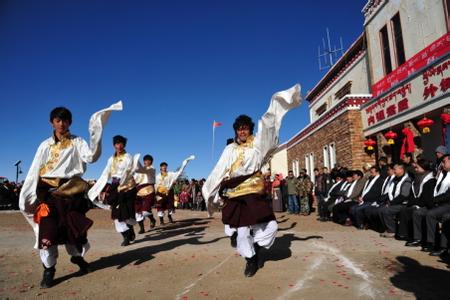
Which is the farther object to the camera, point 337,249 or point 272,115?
point 337,249

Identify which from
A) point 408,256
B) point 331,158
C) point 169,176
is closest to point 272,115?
point 408,256

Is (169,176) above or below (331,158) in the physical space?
below

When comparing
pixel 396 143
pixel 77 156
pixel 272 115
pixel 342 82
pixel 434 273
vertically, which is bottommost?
pixel 434 273

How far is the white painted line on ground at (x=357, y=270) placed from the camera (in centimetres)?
353

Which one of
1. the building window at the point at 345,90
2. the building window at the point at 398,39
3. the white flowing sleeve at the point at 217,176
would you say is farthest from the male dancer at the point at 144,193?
the building window at the point at 345,90

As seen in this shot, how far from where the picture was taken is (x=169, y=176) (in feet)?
36.8

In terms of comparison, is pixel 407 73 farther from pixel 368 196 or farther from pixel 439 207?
pixel 439 207

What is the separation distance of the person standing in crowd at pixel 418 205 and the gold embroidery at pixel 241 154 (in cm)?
359

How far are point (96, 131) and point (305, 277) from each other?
319 cm

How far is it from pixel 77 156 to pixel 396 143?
12446 mm

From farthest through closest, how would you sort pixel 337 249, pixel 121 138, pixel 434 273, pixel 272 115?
1. pixel 121 138
2. pixel 337 249
3. pixel 272 115
4. pixel 434 273

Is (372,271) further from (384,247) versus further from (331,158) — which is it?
(331,158)

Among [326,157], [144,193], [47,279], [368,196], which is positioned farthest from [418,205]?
[326,157]

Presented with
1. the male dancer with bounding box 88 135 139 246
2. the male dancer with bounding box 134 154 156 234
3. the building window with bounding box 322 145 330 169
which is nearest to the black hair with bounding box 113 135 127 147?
the male dancer with bounding box 88 135 139 246
